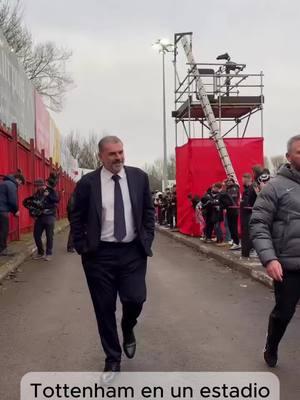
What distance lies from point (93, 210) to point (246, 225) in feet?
24.0

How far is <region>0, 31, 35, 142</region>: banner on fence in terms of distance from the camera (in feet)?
54.4

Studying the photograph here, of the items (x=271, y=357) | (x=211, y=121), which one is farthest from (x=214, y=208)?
(x=271, y=357)

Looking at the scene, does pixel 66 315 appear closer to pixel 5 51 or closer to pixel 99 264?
pixel 99 264

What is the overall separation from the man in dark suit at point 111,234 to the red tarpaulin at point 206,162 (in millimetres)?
12740

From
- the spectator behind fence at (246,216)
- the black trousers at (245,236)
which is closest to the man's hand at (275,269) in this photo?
the spectator behind fence at (246,216)

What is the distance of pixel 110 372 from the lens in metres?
4.43

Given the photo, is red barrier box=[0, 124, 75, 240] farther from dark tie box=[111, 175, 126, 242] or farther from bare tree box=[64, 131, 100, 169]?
bare tree box=[64, 131, 100, 169]

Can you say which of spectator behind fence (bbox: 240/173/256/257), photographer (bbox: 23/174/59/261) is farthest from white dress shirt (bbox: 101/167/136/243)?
photographer (bbox: 23/174/59/261)

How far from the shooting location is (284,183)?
450 cm

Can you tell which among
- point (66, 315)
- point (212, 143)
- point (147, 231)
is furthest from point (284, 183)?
point (212, 143)

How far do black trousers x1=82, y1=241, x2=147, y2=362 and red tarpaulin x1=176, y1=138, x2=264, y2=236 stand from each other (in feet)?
41.9

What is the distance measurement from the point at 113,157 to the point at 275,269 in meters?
1.55

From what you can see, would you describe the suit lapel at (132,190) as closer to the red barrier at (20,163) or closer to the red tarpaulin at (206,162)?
the red barrier at (20,163)

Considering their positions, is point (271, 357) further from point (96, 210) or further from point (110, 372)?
point (96, 210)
